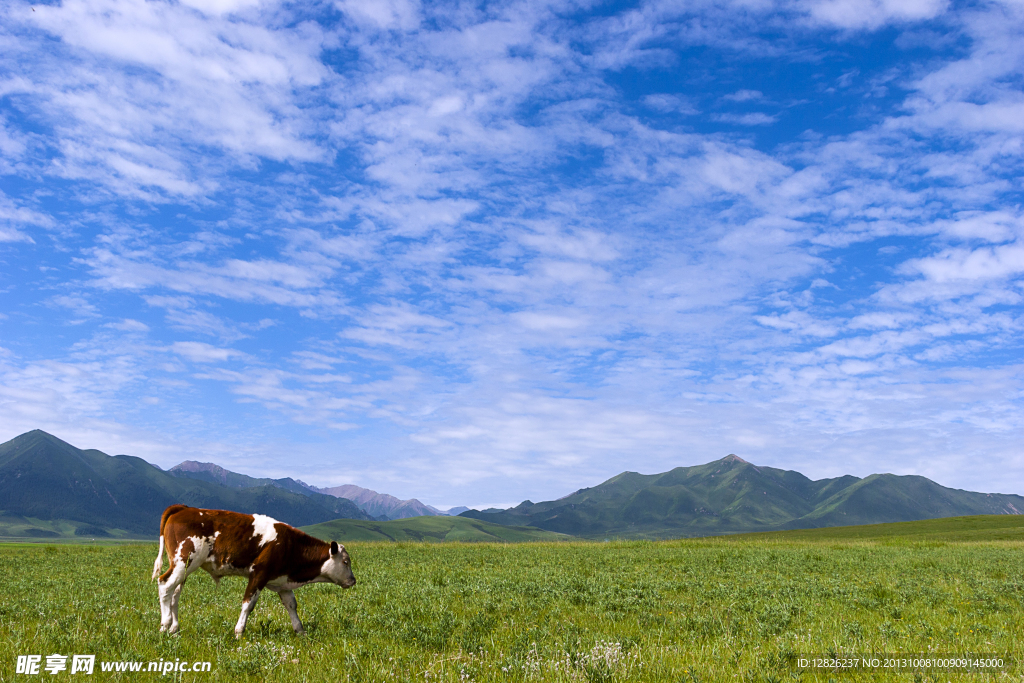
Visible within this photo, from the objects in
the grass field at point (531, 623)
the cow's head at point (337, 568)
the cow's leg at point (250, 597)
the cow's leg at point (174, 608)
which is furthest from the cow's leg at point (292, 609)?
the cow's leg at point (174, 608)

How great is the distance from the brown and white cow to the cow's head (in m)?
0.27

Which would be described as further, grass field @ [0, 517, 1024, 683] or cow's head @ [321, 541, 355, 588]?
cow's head @ [321, 541, 355, 588]

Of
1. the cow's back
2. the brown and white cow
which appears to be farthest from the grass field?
the cow's back

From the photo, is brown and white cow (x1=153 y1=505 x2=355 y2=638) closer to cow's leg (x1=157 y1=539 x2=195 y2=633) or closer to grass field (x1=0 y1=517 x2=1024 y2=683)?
cow's leg (x1=157 y1=539 x2=195 y2=633)

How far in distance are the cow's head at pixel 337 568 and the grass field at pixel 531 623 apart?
835mm

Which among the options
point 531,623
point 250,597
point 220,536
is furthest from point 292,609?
point 531,623

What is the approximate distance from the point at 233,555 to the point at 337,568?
2051 mm

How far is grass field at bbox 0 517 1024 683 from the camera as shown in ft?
26.9

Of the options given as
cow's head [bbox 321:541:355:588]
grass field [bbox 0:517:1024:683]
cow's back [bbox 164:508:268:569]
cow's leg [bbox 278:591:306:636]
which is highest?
cow's back [bbox 164:508:268:569]

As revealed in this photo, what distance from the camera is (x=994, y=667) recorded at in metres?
8.49

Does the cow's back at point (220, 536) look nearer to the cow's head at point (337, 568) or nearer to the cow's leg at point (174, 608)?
the cow's leg at point (174, 608)

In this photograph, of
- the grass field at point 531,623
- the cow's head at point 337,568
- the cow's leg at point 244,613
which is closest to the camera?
the grass field at point 531,623

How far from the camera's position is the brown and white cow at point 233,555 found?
34.1ft

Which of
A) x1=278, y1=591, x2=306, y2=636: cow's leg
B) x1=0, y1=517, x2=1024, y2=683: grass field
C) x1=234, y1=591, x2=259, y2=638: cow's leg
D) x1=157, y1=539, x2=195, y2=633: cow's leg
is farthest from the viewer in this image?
x1=278, y1=591, x2=306, y2=636: cow's leg
